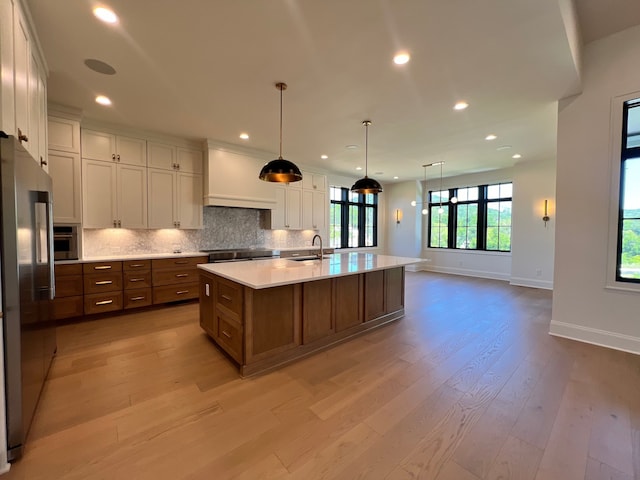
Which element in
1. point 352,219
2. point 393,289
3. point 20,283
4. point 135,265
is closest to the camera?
point 20,283

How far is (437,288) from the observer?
6.11 metres

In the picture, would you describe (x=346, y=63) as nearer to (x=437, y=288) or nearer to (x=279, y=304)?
(x=279, y=304)

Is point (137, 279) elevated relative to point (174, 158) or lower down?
lower down

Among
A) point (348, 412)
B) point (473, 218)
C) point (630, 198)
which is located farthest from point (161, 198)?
point (473, 218)

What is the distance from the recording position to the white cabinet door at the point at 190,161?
15.8 feet

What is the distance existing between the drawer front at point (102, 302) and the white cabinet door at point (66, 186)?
106 centimetres

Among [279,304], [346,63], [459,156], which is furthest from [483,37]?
[459,156]

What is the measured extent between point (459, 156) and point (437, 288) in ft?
9.33

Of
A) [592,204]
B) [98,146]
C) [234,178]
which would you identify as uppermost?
[98,146]

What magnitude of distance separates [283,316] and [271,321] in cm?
14

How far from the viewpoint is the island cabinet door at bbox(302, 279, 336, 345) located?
9.38 ft

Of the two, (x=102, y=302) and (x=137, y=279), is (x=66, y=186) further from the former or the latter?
(x=102, y=302)

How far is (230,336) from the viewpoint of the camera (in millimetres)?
2662

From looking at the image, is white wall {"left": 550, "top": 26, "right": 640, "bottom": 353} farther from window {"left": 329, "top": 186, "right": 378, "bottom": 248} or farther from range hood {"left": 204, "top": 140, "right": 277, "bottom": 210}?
window {"left": 329, "top": 186, "right": 378, "bottom": 248}
